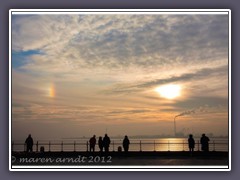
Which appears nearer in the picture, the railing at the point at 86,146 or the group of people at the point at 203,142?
the railing at the point at 86,146

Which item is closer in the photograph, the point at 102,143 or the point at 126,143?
the point at 102,143

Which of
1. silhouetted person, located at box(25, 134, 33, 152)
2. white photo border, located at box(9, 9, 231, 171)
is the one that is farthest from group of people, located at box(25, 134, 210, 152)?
white photo border, located at box(9, 9, 231, 171)

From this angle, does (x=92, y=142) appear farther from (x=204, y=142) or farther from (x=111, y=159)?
(x=204, y=142)

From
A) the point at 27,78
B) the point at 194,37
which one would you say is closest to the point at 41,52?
the point at 27,78

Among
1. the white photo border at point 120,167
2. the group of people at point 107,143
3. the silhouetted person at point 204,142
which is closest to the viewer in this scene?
the white photo border at point 120,167

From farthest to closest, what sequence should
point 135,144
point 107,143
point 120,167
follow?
point 135,144
point 107,143
point 120,167

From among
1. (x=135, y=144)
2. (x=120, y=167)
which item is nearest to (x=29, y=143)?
(x=120, y=167)

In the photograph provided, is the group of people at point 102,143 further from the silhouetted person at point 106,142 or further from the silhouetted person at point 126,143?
the silhouetted person at point 126,143

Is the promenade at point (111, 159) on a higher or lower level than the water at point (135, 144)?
lower

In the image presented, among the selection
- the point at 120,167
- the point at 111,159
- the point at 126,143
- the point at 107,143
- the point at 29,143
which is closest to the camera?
the point at 120,167

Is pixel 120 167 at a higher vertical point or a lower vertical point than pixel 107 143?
lower

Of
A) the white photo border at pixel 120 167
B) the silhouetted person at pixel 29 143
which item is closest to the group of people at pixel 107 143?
the silhouetted person at pixel 29 143

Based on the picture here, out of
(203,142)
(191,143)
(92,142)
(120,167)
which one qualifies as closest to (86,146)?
(92,142)
